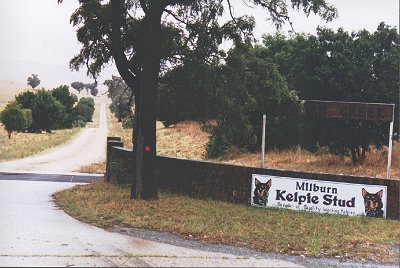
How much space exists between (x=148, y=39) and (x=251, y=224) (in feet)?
18.5

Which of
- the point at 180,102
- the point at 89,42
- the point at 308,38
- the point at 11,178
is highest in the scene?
the point at 308,38

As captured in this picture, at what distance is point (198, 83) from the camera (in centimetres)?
1561

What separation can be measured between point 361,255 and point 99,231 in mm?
4666

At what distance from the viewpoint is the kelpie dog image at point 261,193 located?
13.4 metres

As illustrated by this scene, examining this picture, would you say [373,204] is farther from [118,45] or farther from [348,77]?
[348,77]

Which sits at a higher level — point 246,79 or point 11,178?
point 246,79

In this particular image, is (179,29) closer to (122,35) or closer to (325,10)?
(122,35)

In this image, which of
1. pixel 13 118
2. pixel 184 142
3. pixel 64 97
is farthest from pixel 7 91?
pixel 184 142

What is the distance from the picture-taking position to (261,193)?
13414mm

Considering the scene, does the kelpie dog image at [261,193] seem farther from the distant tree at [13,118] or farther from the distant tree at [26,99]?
the distant tree at [26,99]

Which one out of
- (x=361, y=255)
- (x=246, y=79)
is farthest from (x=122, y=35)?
(x=361, y=255)

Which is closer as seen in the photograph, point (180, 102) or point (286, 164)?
point (180, 102)

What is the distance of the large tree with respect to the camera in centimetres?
1342

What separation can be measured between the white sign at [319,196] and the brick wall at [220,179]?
134mm
